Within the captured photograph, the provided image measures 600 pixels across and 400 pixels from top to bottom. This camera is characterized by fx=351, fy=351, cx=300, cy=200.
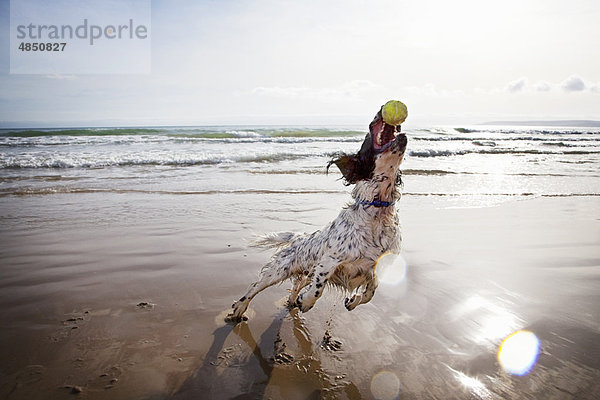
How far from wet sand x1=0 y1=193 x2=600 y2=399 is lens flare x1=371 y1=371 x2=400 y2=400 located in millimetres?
13

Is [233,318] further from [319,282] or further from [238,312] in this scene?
[319,282]

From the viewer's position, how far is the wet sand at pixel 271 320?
2.85m

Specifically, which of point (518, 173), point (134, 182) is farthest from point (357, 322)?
point (518, 173)

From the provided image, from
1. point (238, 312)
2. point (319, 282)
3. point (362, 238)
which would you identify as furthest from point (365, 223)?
point (238, 312)

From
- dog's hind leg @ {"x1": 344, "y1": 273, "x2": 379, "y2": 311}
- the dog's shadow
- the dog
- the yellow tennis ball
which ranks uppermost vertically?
the yellow tennis ball

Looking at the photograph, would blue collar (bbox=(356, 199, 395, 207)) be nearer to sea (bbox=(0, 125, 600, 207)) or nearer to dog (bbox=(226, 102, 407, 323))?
dog (bbox=(226, 102, 407, 323))

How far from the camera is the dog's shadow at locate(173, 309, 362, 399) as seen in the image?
2777 millimetres

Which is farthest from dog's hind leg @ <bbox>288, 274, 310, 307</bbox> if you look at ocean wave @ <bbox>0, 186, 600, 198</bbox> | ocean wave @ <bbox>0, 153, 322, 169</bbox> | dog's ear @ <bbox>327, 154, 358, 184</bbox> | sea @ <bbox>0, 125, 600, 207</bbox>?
ocean wave @ <bbox>0, 153, 322, 169</bbox>

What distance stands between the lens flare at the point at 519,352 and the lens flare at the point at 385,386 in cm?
99

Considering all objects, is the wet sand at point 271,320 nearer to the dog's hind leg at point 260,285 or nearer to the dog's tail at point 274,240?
the dog's hind leg at point 260,285

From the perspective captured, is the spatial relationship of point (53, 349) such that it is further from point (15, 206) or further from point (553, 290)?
point (15, 206)

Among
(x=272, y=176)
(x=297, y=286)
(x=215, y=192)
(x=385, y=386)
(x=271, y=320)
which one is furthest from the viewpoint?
(x=272, y=176)

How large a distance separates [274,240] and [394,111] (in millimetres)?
2187

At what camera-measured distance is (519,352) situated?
10.6ft
